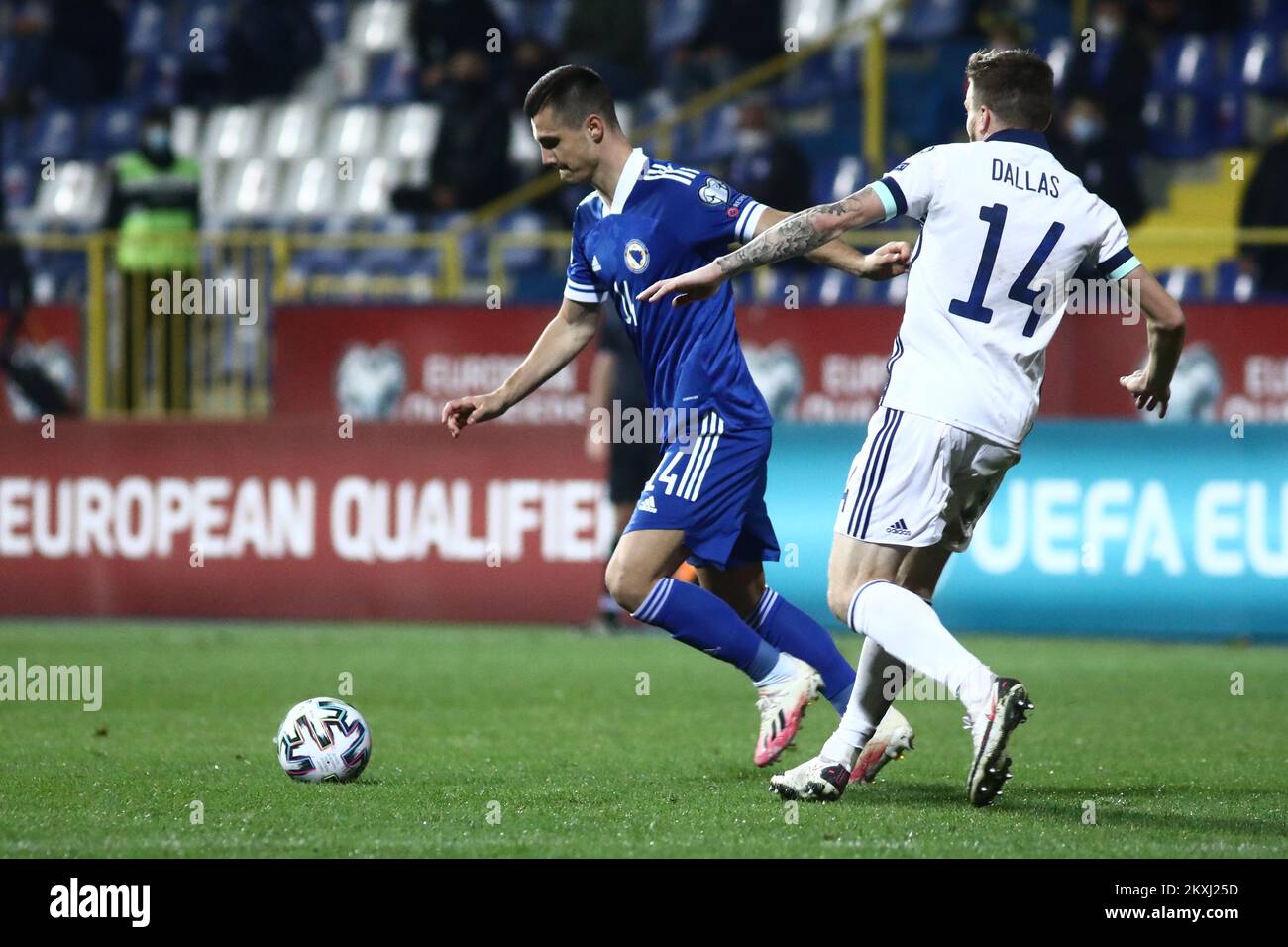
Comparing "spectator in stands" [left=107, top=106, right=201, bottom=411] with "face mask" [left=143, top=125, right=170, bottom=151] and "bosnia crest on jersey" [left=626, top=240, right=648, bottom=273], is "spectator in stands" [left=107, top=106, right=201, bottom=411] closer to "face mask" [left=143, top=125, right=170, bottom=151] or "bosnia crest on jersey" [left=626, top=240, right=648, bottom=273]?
"face mask" [left=143, top=125, right=170, bottom=151]

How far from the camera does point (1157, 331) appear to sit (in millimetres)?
5871

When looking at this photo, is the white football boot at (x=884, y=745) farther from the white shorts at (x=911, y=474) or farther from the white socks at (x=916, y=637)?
the white shorts at (x=911, y=474)

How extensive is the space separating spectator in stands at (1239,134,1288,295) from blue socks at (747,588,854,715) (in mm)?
8354

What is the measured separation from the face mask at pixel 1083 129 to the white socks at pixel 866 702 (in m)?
9.27

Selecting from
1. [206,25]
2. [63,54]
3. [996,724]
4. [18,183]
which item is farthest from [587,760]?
[63,54]

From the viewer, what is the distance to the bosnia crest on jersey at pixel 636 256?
6.71 meters

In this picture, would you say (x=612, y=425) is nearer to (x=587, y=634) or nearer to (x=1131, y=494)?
(x=587, y=634)

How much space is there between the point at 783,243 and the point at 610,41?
13774 mm

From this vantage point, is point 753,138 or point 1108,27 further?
point 1108,27

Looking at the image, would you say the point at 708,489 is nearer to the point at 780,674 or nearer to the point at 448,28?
the point at 780,674

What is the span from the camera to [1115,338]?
1375cm

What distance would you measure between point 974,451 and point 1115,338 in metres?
8.07

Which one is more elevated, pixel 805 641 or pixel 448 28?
pixel 448 28

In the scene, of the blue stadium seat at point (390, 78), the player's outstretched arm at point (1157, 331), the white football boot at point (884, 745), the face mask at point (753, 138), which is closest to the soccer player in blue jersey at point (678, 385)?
the white football boot at point (884, 745)
